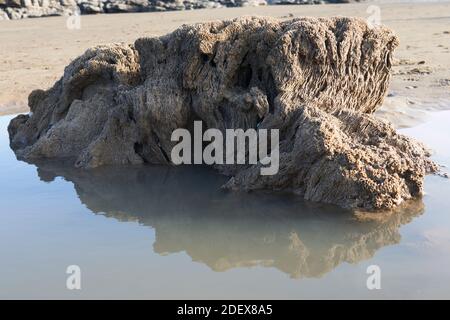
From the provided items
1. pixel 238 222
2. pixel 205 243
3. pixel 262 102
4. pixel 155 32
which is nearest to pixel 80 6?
pixel 155 32

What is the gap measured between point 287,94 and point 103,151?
1.79 meters

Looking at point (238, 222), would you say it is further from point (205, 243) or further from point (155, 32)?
point (155, 32)

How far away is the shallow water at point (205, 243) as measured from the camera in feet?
10.8

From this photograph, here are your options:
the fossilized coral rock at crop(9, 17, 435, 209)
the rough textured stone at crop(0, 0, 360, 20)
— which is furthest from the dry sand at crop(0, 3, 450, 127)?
the fossilized coral rock at crop(9, 17, 435, 209)

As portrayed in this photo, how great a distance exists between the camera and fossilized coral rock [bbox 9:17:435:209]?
4488 mm

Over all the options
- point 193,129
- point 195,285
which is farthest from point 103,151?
point 195,285

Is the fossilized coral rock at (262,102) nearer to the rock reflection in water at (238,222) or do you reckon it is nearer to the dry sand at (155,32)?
the rock reflection in water at (238,222)

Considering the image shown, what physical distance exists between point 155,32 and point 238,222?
1374cm

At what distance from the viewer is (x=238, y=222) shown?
4188mm

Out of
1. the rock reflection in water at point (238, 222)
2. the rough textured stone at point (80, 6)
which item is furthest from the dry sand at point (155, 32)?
the rock reflection in water at point (238, 222)

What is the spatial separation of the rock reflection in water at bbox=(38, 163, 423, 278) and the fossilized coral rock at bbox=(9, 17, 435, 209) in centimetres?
22

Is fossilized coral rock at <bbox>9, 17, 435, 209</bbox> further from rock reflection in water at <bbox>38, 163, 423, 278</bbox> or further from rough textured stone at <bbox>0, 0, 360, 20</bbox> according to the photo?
rough textured stone at <bbox>0, 0, 360, 20</bbox>

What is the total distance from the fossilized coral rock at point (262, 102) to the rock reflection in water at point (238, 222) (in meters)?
0.22

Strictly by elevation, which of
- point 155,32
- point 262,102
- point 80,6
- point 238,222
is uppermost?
point 262,102
